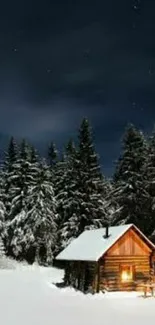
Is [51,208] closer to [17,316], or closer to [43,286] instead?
[43,286]

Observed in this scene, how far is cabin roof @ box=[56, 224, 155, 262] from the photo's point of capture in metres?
40.0

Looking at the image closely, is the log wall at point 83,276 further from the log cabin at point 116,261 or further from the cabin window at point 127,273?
the cabin window at point 127,273

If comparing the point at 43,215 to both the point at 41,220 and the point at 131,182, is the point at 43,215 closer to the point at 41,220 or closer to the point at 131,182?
the point at 41,220

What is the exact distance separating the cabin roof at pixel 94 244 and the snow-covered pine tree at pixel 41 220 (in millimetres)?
14109

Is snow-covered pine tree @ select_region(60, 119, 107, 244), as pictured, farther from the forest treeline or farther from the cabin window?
the cabin window

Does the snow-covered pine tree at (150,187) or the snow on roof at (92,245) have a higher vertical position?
the snow-covered pine tree at (150,187)

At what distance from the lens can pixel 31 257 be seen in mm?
62969

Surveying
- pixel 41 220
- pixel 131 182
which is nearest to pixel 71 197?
pixel 41 220

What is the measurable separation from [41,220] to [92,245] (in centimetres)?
1892

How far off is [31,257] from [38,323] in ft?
134

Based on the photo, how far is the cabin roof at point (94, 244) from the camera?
40031 millimetres

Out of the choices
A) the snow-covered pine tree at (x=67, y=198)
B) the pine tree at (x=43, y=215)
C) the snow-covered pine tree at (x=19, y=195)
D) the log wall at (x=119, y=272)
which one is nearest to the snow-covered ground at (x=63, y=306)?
the log wall at (x=119, y=272)

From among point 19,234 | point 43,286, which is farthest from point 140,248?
point 19,234

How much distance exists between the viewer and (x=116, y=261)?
40.7 m
